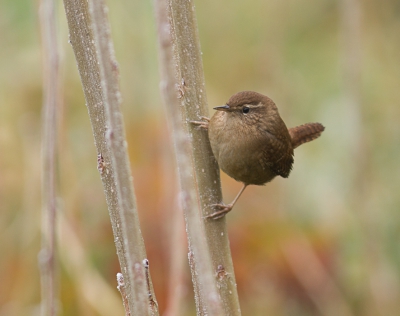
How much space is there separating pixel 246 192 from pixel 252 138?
163 centimetres

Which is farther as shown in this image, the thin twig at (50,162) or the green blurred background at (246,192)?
the green blurred background at (246,192)

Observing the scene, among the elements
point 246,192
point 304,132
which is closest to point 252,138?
point 304,132

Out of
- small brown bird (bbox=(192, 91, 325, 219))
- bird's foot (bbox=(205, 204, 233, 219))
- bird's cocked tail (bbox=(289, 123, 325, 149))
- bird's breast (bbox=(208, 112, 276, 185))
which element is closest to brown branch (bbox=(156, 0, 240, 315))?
bird's foot (bbox=(205, 204, 233, 219))

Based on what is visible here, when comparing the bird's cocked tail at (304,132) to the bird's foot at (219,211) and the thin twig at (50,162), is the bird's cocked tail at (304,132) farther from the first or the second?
the thin twig at (50,162)

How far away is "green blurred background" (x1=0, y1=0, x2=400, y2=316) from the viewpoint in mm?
3131

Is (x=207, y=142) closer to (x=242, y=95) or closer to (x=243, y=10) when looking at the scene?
(x=242, y=95)

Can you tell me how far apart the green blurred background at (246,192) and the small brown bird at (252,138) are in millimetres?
358

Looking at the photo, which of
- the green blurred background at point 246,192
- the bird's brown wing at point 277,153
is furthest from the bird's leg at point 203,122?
the bird's brown wing at point 277,153

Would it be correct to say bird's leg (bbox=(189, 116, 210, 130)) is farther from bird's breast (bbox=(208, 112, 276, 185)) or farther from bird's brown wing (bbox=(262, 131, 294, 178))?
bird's brown wing (bbox=(262, 131, 294, 178))

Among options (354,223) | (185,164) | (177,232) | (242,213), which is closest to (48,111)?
(177,232)

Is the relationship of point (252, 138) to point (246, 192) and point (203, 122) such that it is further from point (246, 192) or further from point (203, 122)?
point (246, 192)

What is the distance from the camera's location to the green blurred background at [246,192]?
3131 millimetres

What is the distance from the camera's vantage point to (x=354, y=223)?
4.31m

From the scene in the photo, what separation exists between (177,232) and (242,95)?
1238mm
